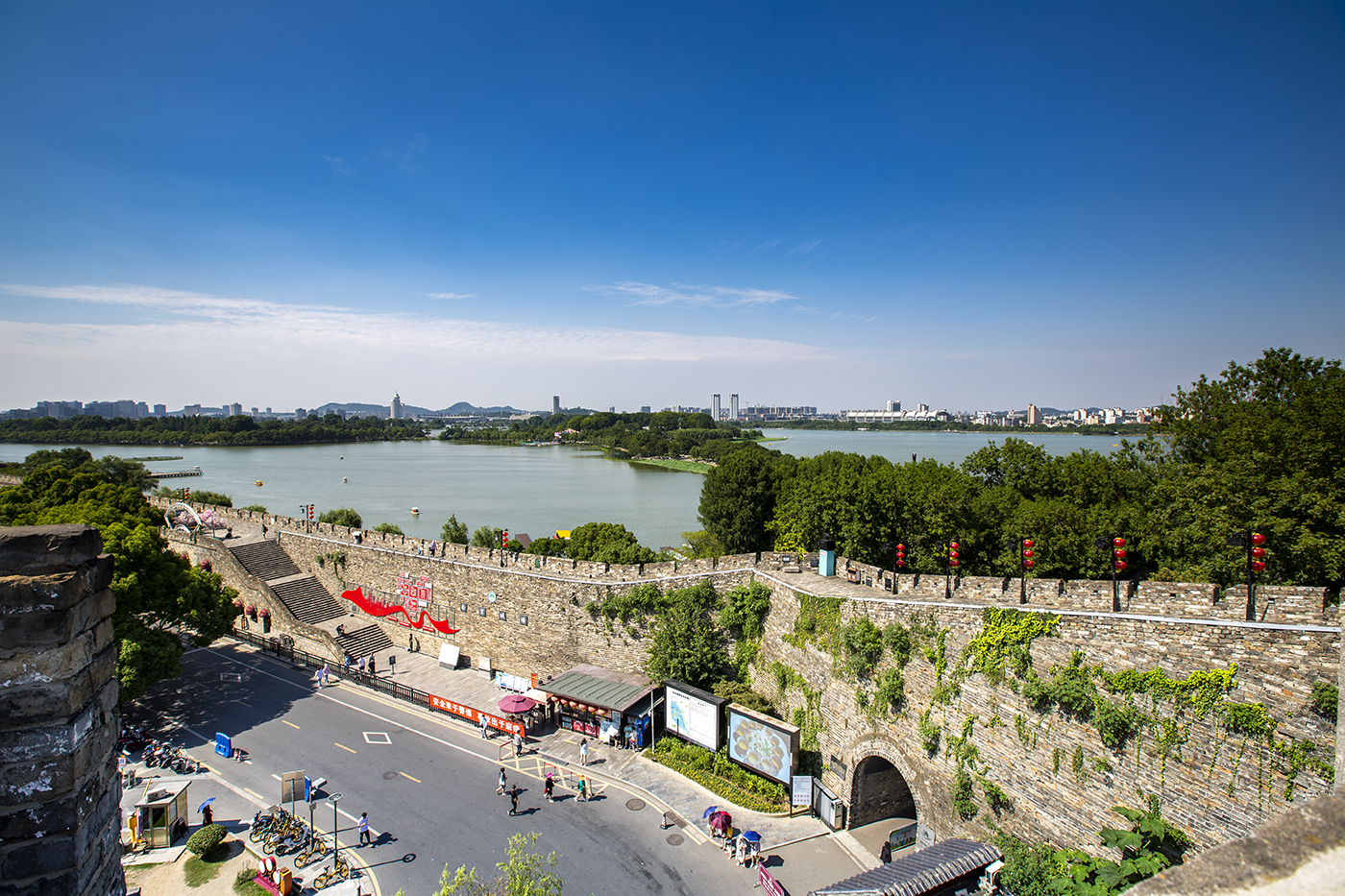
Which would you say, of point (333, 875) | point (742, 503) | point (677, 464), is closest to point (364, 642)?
point (333, 875)

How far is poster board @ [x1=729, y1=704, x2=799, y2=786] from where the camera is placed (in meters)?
13.4

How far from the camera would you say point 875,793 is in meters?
13.2

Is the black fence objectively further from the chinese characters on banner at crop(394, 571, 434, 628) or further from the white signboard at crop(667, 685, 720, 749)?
the white signboard at crop(667, 685, 720, 749)

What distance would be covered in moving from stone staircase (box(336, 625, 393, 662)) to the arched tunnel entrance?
16.4m

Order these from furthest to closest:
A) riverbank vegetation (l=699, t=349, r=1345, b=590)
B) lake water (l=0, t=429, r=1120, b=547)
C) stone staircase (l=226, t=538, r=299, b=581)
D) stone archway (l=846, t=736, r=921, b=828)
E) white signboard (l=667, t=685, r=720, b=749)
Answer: lake water (l=0, t=429, r=1120, b=547) < stone staircase (l=226, t=538, r=299, b=581) < white signboard (l=667, t=685, r=720, b=749) < riverbank vegetation (l=699, t=349, r=1345, b=590) < stone archway (l=846, t=736, r=921, b=828)

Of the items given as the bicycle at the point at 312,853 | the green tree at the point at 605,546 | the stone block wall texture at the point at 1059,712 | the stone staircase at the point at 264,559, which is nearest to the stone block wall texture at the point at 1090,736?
the stone block wall texture at the point at 1059,712

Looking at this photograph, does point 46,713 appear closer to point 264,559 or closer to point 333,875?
point 333,875

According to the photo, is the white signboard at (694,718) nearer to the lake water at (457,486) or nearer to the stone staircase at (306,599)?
the stone staircase at (306,599)

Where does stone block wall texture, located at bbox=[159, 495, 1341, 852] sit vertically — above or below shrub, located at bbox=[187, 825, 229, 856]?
above

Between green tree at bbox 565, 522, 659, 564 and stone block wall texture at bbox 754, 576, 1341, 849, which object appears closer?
stone block wall texture at bbox 754, 576, 1341, 849

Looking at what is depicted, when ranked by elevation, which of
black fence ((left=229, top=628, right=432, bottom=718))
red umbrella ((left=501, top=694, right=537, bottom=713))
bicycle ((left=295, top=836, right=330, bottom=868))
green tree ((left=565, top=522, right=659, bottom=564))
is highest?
green tree ((left=565, top=522, right=659, bottom=564))

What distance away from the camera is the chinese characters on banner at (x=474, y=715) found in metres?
16.2

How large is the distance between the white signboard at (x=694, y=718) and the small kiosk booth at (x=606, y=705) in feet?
2.07

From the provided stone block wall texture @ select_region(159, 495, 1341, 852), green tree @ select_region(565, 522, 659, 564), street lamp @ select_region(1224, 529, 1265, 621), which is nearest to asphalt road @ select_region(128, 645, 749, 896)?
stone block wall texture @ select_region(159, 495, 1341, 852)
